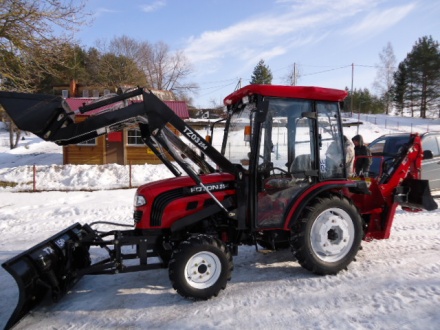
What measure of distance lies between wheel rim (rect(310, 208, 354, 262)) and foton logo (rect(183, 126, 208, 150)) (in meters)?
1.67

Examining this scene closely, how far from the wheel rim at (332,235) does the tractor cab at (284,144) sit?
448 mm

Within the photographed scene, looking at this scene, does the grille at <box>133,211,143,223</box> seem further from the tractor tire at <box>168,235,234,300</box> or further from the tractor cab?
the tractor cab

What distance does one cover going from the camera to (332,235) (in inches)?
180

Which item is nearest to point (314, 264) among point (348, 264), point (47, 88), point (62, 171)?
point (348, 264)

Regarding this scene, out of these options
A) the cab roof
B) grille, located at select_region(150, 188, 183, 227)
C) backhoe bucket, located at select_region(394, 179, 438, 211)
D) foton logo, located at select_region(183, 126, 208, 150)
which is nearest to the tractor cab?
the cab roof

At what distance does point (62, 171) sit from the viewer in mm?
15305

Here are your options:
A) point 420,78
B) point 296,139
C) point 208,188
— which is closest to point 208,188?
point 208,188

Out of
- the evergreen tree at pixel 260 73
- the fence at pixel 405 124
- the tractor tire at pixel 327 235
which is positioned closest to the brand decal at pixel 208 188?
the tractor tire at pixel 327 235

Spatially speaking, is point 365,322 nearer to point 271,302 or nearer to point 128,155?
point 271,302

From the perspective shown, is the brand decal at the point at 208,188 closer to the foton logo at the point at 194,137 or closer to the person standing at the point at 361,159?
the foton logo at the point at 194,137

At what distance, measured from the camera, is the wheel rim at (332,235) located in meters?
4.52

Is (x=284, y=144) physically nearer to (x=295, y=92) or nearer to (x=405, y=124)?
(x=295, y=92)

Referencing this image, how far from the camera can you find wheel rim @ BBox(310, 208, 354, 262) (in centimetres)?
452

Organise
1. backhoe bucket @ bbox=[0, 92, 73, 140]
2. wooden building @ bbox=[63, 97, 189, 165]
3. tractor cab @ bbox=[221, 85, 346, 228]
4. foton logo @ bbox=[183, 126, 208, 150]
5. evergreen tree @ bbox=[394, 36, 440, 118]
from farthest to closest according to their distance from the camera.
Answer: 1. evergreen tree @ bbox=[394, 36, 440, 118]
2. wooden building @ bbox=[63, 97, 189, 165]
3. tractor cab @ bbox=[221, 85, 346, 228]
4. foton logo @ bbox=[183, 126, 208, 150]
5. backhoe bucket @ bbox=[0, 92, 73, 140]
